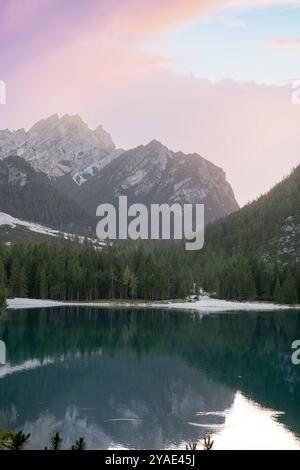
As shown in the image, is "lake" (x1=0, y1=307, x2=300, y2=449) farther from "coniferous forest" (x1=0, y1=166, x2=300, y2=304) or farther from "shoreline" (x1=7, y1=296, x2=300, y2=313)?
"coniferous forest" (x1=0, y1=166, x2=300, y2=304)

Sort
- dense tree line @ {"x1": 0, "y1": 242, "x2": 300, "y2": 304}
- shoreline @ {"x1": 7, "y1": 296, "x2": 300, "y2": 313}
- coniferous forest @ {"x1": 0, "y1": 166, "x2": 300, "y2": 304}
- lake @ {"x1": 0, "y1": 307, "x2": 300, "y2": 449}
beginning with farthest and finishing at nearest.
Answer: coniferous forest @ {"x1": 0, "y1": 166, "x2": 300, "y2": 304} < dense tree line @ {"x1": 0, "y1": 242, "x2": 300, "y2": 304} < shoreline @ {"x1": 7, "y1": 296, "x2": 300, "y2": 313} < lake @ {"x1": 0, "y1": 307, "x2": 300, "y2": 449}

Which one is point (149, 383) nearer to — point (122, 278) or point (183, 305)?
point (183, 305)

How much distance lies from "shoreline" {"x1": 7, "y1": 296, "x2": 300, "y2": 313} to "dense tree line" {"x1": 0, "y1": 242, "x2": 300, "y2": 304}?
5411 millimetres

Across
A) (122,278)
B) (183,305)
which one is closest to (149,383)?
(183,305)

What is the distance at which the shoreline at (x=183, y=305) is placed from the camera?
5974 inches

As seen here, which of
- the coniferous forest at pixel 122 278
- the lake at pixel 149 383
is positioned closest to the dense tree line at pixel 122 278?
the coniferous forest at pixel 122 278

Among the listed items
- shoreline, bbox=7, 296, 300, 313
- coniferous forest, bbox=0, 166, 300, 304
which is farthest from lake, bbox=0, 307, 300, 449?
coniferous forest, bbox=0, 166, 300, 304

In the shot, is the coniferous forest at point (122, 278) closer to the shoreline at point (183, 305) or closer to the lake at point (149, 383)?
the shoreline at point (183, 305)

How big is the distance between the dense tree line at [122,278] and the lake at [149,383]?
46558 mm

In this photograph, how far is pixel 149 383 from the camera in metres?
61.8

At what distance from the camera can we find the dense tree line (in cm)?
16238

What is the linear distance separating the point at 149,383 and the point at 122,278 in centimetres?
10764
